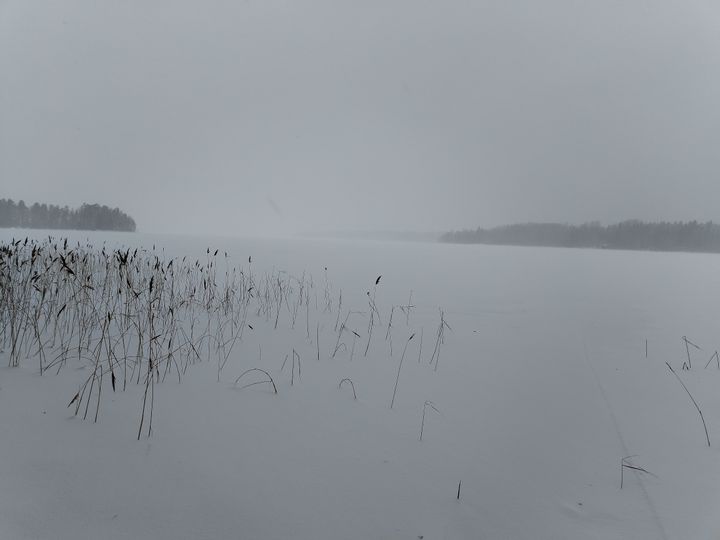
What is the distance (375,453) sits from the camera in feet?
6.38

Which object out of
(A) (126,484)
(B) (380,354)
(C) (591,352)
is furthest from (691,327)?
(A) (126,484)

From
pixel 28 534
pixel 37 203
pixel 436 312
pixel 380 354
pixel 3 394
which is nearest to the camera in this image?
pixel 28 534

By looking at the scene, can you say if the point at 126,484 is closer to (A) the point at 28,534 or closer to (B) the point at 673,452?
(A) the point at 28,534

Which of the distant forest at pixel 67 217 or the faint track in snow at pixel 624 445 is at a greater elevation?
the distant forest at pixel 67 217

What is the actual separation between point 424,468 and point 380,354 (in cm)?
203

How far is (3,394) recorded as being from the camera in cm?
232

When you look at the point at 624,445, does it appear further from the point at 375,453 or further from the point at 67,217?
the point at 67,217

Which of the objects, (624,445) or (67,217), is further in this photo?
(67,217)

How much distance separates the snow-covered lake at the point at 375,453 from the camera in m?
1.43

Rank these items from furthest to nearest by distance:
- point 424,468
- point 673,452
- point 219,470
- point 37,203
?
point 37,203 → point 673,452 → point 424,468 → point 219,470

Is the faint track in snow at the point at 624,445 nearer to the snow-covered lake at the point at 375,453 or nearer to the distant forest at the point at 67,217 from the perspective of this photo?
the snow-covered lake at the point at 375,453

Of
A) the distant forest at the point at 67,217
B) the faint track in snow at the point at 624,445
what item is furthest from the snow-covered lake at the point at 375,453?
the distant forest at the point at 67,217

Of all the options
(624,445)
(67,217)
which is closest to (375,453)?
(624,445)

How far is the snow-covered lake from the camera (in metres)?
1.43
